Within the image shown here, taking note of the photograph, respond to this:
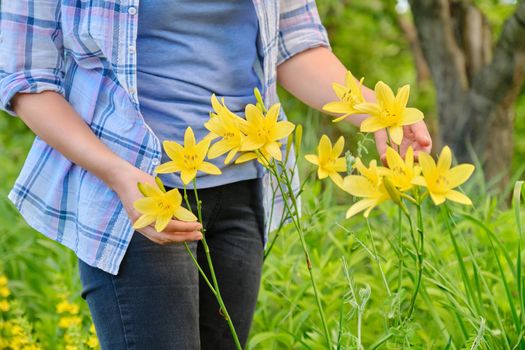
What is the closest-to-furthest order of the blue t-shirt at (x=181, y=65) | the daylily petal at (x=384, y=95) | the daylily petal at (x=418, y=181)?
the daylily petal at (x=418, y=181) < the daylily petal at (x=384, y=95) < the blue t-shirt at (x=181, y=65)

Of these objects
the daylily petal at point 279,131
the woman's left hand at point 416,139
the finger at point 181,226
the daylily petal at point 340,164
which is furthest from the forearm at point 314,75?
the finger at point 181,226

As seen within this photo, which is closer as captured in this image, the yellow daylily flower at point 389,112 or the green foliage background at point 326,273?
the yellow daylily flower at point 389,112

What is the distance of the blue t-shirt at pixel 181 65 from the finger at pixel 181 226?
9.4 inches

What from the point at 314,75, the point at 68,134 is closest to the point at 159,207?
the point at 68,134

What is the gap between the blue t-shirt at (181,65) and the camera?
1439 millimetres

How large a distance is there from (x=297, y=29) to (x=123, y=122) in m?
0.46

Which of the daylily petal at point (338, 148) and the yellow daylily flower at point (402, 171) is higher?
the yellow daylily flower at point (402, 171)

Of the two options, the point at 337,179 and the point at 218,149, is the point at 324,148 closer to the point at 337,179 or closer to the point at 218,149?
the point at 337,179

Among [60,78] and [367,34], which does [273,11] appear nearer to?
[60,78]

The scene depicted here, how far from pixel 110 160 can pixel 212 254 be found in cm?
33

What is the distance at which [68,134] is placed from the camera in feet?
4.42

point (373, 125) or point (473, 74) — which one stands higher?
point (373, 125)

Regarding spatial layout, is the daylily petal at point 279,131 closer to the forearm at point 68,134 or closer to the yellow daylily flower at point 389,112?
the yellow daylily flower at point 389,112

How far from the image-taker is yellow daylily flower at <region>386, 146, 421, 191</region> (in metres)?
1.13
